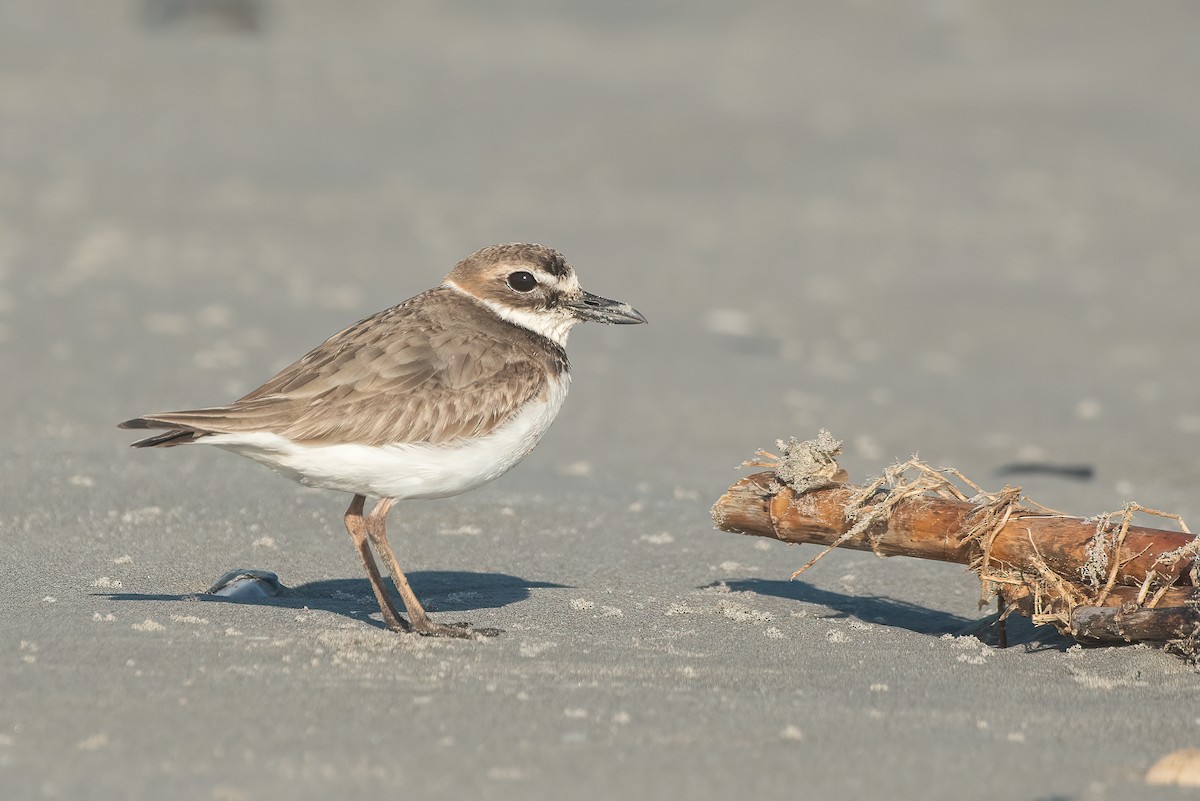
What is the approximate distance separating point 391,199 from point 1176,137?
29.8ft

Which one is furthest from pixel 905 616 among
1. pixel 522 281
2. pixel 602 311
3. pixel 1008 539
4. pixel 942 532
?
pixel 522 281

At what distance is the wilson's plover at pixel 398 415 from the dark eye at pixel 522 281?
24cm

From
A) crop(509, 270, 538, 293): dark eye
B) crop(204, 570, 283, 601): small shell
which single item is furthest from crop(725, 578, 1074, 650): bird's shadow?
crop(204, 570, 283, 601): small shell

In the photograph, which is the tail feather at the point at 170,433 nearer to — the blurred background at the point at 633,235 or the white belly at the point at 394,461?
the white belly at the point at 394,461

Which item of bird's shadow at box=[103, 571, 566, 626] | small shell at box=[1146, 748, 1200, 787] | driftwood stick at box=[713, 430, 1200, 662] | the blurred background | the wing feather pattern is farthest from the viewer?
the blurred background

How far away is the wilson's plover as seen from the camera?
5.55 metres

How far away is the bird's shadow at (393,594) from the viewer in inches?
232

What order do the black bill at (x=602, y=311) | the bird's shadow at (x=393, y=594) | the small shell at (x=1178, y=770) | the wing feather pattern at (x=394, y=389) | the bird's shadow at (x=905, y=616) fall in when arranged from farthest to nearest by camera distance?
the black bill at (x=602, y=311) → the bird's shadow at (x=393, y=594) → the bird's shadow at (x=905, y=616) → the wing feather pattern at (x=394, y=389) → the small shell at (x=1178, y=770)

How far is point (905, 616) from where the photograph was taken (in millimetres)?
6254

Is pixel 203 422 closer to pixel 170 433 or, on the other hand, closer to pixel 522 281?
pixel 170 433

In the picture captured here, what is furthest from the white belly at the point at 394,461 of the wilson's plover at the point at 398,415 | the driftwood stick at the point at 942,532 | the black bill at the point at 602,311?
the driftwood stick at the point at 942,532

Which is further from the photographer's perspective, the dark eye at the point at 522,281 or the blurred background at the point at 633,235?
the blurred background at the point at 633,235

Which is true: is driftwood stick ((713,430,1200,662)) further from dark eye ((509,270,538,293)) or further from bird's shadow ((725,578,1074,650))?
dark eye ((509,270,538,293))

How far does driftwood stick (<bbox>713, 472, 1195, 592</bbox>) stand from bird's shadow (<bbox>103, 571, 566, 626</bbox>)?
107cm
